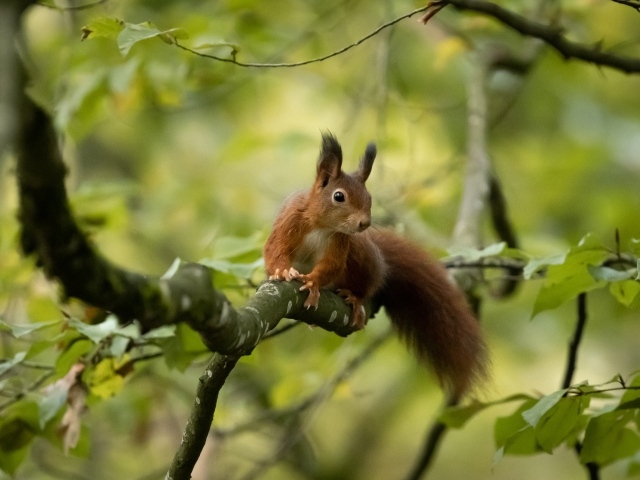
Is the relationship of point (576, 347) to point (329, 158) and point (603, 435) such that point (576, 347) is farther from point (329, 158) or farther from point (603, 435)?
point (329, 158)

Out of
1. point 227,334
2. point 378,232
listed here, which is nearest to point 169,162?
point 378,232

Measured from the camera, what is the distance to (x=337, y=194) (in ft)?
8.33

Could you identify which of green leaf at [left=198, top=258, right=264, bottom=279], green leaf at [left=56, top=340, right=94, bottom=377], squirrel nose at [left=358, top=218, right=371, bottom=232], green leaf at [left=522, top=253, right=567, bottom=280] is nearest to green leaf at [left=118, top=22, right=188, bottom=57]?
green leaf at [left=198, top=258, right=264, bottom=279]

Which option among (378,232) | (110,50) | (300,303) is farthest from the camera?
(110,50)

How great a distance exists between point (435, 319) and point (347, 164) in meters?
1.68

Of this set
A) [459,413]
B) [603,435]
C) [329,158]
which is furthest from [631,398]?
[329,158]

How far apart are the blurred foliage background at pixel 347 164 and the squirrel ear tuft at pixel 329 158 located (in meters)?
0.64

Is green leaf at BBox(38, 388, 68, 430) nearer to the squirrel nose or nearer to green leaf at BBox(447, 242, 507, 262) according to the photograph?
the squirrel nose

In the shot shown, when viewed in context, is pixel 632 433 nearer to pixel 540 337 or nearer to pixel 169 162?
pixel 540 337

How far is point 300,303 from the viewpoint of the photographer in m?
1.86

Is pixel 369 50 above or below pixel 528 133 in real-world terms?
above

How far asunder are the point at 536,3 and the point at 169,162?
3.19m

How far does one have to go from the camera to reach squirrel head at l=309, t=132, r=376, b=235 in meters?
2.47

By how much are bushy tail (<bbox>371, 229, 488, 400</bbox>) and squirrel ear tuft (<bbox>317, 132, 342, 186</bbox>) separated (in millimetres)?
303
